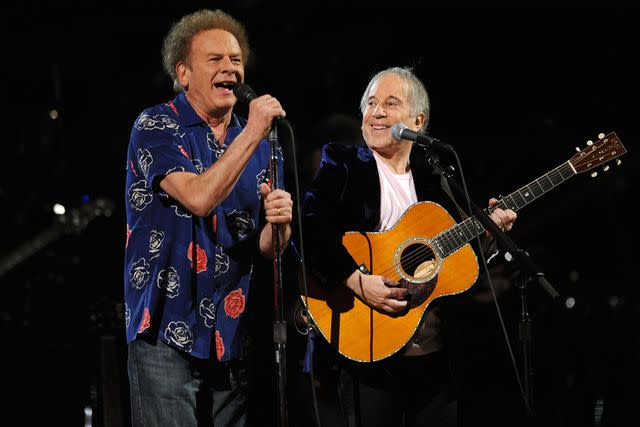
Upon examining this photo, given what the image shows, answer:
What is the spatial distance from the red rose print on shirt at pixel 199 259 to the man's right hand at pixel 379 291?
792mm

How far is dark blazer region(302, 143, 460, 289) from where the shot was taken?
10.00 ft

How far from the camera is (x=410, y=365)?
3.00 meters

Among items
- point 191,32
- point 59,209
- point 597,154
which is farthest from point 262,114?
point 59,209

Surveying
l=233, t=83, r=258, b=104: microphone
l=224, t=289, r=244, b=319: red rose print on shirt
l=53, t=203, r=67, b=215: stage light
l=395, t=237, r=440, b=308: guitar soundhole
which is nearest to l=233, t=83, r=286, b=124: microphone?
l=233, t=83, r=258, b=104: microphone

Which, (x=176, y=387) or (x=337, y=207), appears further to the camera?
(x=337, y=207)

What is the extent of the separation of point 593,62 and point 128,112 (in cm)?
356

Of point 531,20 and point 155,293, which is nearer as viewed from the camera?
point 155,293

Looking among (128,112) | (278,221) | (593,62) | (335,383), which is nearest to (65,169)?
(128,112)

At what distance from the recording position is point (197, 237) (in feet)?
8.18

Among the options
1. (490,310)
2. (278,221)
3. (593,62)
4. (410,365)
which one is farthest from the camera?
(593,62)

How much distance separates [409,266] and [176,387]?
1220 millimetres

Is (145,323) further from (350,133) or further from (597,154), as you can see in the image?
(350,133)

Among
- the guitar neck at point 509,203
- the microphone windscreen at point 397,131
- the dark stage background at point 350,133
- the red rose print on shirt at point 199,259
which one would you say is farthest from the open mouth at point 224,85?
the dark stage background at point 350,133

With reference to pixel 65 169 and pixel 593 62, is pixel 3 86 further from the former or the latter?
pixel 593 62
